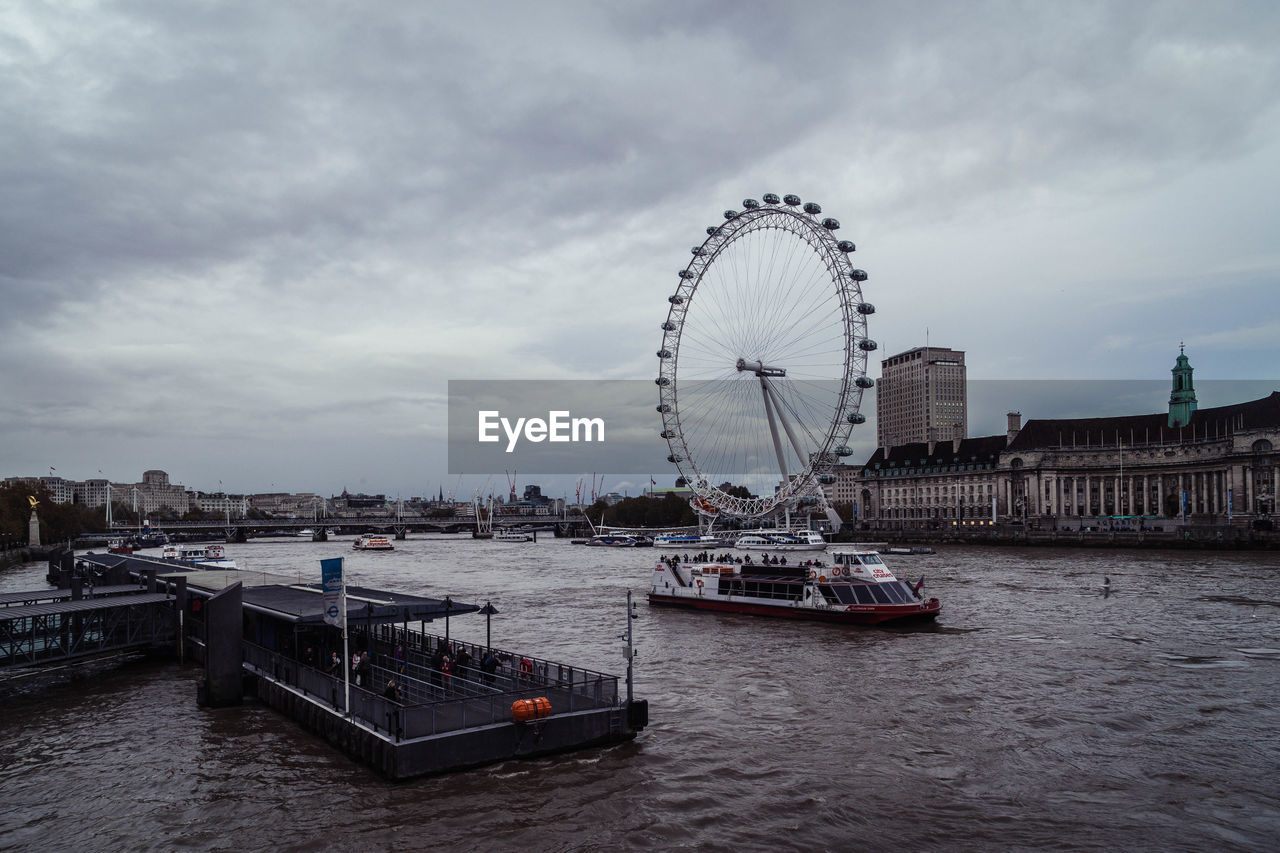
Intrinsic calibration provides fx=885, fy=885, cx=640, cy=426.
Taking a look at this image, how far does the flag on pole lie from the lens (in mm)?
22109

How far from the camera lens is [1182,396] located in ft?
534

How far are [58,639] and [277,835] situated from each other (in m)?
23.1

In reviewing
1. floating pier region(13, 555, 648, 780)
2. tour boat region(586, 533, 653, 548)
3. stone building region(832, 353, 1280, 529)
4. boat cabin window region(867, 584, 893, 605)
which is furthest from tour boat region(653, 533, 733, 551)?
floating pier region(13, 555, 648, 780)

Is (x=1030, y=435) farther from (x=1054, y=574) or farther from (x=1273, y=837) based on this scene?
(x=1273, y=837)

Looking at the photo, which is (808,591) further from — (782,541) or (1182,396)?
(1182,396)

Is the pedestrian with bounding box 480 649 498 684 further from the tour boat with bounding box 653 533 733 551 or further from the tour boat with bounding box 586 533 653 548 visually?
the tour boat with bounding box 586 533 653 548

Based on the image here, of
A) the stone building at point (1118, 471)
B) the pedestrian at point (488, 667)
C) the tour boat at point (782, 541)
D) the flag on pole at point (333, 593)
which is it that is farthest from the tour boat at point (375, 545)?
the flag on pole at point (333, 593)

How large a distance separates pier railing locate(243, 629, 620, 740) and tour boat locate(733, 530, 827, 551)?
258ft

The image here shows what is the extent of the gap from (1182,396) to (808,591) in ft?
475

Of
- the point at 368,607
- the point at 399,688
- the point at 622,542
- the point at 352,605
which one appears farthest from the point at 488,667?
the point at 622,542

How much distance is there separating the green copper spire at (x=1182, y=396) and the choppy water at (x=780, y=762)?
13667cm

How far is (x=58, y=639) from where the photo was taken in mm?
35781

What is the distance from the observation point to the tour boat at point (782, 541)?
105812 millimetres

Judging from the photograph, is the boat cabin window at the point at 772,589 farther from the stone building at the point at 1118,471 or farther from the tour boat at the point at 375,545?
the tour boat at the point at 375,545
